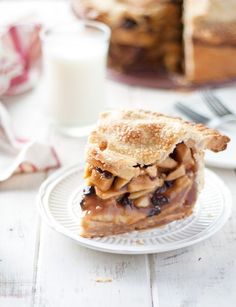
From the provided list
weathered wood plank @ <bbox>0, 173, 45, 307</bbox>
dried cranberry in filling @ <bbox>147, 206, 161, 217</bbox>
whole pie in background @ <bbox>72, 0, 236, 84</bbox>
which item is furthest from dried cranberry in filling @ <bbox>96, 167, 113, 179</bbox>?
whole pie in background @ <bbox>72, 0, 236, 84</bbox>

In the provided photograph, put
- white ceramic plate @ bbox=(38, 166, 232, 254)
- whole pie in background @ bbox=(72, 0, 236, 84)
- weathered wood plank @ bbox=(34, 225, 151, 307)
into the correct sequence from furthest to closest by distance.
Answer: whole pie in background @ bbox=(72, 0, 236, 84) < white ceramic plate @ bbox=(38, 166, 232, 254) < weathered wood plank @ bbox=(34, 225, 151, 307)

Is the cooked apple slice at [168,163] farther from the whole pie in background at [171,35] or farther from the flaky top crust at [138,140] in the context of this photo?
the whole pie in background at [171,35]

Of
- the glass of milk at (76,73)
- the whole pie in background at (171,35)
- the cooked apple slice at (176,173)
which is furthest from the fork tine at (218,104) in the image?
the cooked apple slice at (176,173)

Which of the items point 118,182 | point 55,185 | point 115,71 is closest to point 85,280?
Result: point 118,182

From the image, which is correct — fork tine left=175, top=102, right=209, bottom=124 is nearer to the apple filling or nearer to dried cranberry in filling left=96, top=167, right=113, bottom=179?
the apple filling

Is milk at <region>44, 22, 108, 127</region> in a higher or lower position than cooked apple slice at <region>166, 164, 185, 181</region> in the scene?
lower

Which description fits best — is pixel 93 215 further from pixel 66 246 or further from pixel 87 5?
pixel 87 5
